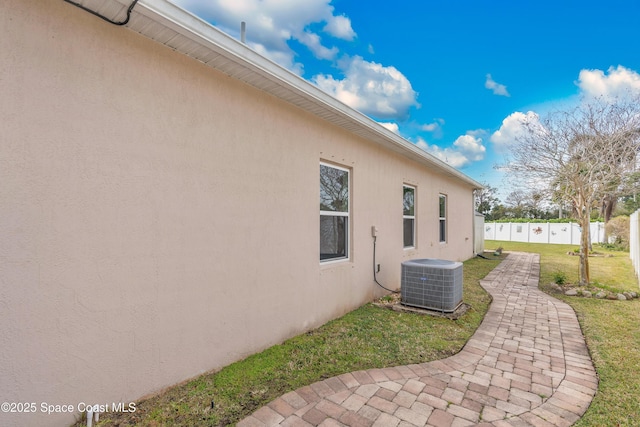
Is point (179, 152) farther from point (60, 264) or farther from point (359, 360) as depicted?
point (359, 360)

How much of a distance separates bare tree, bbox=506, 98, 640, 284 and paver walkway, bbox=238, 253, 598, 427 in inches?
201

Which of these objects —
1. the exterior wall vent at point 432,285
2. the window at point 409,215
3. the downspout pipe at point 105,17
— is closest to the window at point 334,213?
the exterior wall vent at point 432,285

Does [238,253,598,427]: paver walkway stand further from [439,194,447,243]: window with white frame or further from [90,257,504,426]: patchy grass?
[439,194,447,243]: window with white frame

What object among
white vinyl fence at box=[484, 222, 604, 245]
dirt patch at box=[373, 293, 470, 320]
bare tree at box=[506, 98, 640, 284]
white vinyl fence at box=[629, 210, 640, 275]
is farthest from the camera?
white vinyl fence at box=[484, 222, 604, 245]

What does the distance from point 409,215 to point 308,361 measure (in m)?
5.28

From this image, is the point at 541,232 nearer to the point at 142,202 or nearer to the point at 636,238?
the point at 636,238

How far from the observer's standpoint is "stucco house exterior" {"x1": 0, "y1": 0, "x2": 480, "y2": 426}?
6.51 feet

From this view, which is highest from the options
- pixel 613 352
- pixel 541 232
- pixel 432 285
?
pixel 541 232

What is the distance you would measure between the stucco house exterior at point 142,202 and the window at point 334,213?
400 millimetres

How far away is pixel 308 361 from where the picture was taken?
3.35 meters

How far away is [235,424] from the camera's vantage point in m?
2.32

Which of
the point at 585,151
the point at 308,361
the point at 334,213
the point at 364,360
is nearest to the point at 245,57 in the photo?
the point at 334,213

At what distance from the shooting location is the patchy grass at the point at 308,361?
8.02ft

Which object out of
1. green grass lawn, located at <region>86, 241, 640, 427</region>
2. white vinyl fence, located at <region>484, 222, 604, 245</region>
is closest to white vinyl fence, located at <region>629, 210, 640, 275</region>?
green grass lawn, located at <region>86, 241, 640, 427</region>
